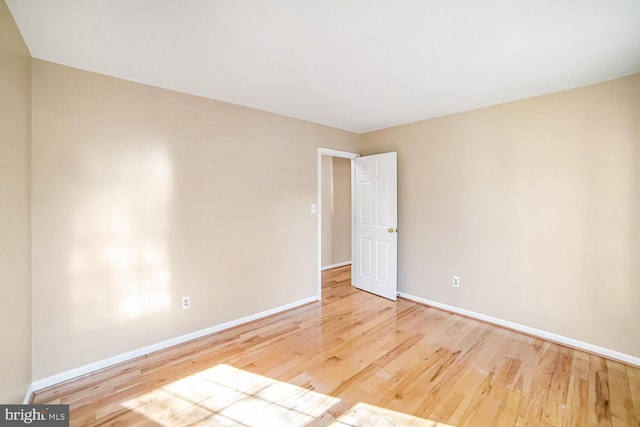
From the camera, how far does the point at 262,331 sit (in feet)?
9.53

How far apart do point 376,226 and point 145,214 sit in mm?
2909

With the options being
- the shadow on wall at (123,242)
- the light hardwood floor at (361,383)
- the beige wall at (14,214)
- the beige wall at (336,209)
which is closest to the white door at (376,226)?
the light hardwood floor at (361,383)

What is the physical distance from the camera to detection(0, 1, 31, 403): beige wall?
1469 millimetres

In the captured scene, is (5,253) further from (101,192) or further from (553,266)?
(553,266)

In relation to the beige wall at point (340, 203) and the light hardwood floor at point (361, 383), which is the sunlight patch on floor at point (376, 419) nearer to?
the light hardwood floor at point (361, 383)

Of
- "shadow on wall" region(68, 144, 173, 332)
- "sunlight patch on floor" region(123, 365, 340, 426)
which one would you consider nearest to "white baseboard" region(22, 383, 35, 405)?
"shadow on wall" region(68, 144, 173, 332)

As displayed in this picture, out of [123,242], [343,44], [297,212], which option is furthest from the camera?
[297,212]

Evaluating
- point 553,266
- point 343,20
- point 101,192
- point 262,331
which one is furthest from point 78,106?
point 553,266

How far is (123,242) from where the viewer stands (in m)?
2.32

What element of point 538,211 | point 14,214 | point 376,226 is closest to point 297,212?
point 376,226

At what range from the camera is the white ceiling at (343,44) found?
59.0 inches

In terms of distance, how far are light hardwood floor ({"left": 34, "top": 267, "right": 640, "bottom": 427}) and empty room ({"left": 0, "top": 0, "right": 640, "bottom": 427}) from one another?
2 centimetres

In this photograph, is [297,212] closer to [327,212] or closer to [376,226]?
[376,226]

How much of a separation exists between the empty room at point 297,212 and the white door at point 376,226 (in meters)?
0.40
